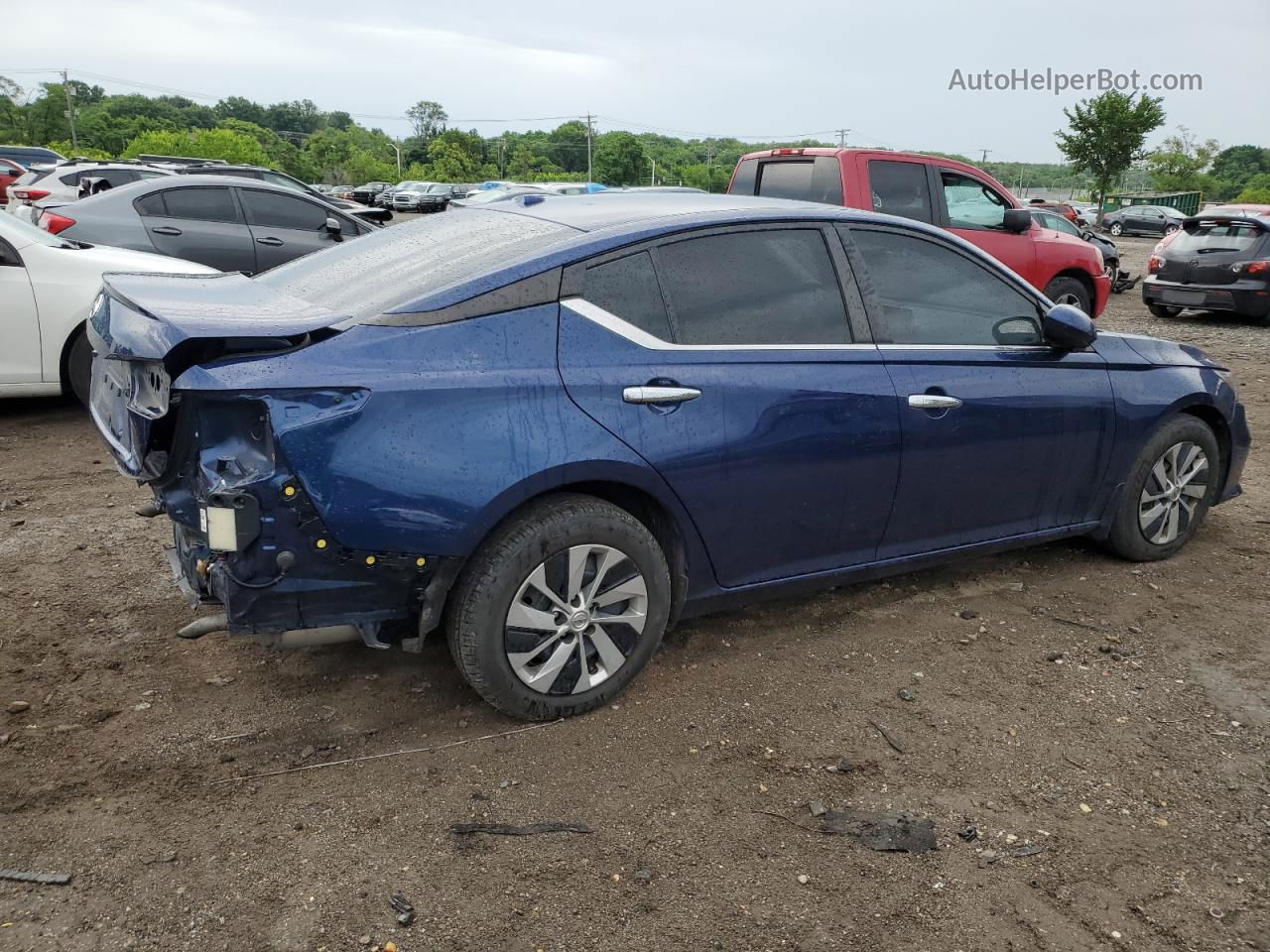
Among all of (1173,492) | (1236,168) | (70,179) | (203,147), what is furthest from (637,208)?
(1236,168)

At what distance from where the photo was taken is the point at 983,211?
9758 millimetres

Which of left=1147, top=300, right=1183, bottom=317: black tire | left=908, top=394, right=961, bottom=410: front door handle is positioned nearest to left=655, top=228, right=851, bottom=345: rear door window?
left=908, top=394, right=961, bottom=410: front door handle

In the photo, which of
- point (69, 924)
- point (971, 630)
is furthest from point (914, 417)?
point (69, 924)

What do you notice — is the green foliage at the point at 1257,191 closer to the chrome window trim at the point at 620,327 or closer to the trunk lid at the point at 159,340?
the chrome window trim at the point at 620,327

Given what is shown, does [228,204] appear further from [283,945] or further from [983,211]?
[283,945]

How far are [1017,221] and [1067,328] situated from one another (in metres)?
6.10

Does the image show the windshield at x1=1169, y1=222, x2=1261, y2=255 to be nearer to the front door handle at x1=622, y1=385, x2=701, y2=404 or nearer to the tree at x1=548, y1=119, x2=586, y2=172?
the front door handle at x1=622, y1=385, x2=701, y2=404

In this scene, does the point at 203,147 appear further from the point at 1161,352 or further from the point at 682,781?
the point at 682,781

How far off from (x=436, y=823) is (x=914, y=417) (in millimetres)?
2180

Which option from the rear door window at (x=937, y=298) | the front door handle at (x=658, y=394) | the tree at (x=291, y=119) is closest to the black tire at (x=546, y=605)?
the front door handle at (x=658, y=394)

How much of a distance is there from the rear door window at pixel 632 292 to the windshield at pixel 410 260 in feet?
0.68

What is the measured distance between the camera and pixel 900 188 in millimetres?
8914

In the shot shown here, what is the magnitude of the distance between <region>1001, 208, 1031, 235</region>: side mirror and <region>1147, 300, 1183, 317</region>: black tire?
5.34m

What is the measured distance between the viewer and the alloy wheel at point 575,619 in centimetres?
306
